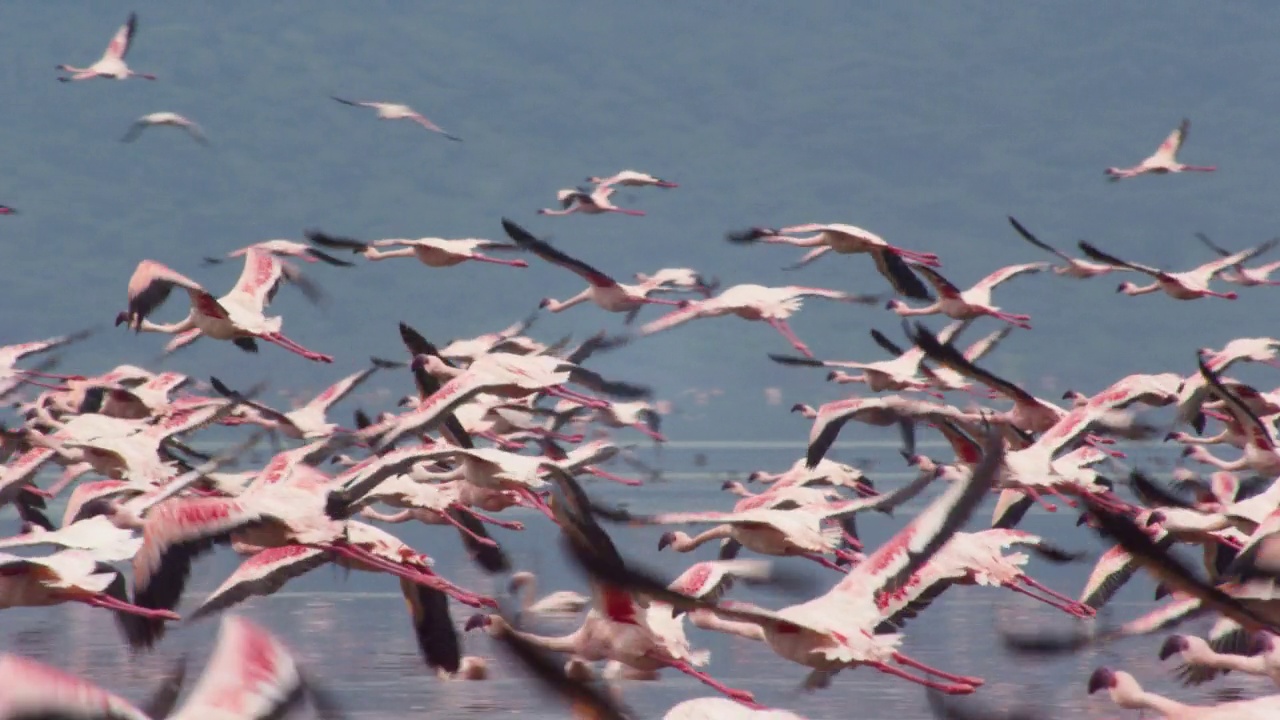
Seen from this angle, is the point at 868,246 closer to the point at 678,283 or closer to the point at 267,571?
the point at 678,283

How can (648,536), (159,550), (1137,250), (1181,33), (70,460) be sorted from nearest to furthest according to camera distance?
(159,550), (70,460), (648,536), (1137,250), (1181,33)

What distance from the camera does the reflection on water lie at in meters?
11.2

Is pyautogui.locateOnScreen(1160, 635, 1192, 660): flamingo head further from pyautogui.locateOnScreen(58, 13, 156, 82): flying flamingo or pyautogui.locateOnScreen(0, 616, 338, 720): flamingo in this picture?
pyautogui.locateOnScreen(58, 13, 156, 82): flying flamingo

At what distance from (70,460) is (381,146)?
4679 inches

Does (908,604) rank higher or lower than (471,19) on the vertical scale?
higher

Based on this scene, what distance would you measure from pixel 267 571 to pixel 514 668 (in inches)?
89.7

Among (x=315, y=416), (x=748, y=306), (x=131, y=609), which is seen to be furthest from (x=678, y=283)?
(x=131, y=609)

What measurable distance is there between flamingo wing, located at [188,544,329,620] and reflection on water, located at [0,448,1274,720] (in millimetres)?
1038

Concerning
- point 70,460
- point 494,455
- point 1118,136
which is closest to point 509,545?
point 70,460

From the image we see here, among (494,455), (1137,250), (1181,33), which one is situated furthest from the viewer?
(1181,33)

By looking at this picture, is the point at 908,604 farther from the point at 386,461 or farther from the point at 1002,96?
the point at 1002,96

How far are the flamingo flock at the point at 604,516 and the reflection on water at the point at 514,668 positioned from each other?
24 cm

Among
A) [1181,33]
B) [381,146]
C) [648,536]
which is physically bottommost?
[381,146]

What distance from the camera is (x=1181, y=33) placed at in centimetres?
14025
